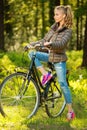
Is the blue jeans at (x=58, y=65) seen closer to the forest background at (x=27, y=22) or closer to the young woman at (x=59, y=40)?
the young woman at (x=59, y=40)

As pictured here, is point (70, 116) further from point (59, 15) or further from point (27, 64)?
point (27, 64)

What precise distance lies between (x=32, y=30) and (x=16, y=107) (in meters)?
35.9

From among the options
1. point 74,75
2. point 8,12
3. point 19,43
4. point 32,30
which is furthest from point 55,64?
point 32,30

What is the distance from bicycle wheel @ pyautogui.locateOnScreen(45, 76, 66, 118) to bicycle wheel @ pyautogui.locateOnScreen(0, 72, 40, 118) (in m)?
0.29

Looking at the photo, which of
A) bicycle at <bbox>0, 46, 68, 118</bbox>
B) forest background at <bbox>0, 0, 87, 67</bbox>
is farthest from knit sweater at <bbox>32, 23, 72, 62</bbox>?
forest background at <bbox>0, 0, 87, 67</bbox>

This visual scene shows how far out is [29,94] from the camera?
23.1 ft

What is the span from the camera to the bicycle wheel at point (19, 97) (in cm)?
660

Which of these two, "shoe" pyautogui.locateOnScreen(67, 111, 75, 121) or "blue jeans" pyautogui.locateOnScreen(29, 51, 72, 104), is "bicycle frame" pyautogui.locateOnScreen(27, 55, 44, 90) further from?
"shoe" pyautogui.locateOnScreen(67, 111, 75, 121)

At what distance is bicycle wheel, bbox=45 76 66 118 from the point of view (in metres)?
7.07

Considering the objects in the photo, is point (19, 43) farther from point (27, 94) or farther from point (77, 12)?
point (27, 94)

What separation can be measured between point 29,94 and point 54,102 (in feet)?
1.73

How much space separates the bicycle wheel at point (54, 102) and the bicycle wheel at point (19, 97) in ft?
0.95

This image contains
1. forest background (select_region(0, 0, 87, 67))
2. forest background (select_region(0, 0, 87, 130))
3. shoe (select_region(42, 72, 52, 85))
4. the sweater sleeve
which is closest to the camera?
the sweater sleeve

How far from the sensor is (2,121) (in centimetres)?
652
